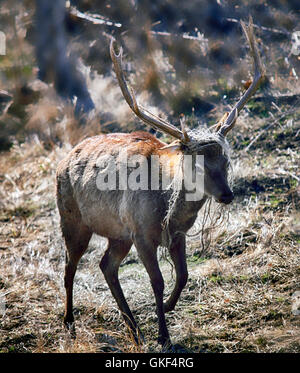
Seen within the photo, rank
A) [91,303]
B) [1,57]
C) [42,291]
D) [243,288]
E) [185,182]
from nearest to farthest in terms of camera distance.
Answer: [185,182], [243,288], [91,303], [42,291], [1,57]

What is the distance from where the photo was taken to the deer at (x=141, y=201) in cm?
445

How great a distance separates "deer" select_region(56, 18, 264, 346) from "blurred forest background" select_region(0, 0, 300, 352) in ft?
1.00

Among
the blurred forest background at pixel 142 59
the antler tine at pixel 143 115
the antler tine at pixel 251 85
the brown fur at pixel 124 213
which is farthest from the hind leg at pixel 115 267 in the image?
the blurred forest background at pixel 142 59

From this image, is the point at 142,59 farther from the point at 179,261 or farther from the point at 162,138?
the point at 179,261

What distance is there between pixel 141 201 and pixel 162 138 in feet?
13.3

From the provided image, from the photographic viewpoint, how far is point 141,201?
15.6 ft

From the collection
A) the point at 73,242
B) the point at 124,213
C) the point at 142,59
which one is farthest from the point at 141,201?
the point at 142,59

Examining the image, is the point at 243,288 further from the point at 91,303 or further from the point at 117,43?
the point at 117,43

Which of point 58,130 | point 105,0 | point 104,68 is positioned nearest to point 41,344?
point 58,130

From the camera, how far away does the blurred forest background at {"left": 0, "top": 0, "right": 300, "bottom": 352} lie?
5.10m

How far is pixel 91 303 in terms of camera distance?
570cm

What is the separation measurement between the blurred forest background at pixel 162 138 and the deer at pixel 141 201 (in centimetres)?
30

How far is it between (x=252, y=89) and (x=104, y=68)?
5800 millimetres

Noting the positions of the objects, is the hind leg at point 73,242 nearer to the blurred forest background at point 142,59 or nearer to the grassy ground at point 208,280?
the grassy ground at point 208,280
